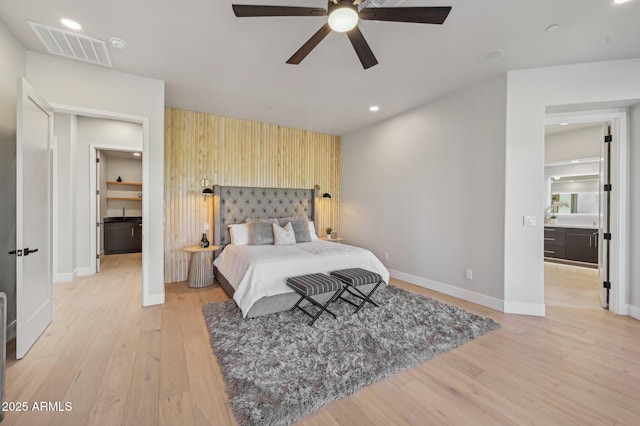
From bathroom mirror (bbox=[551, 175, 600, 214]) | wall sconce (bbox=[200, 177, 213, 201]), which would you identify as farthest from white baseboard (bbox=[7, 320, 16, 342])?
bathroom mirror (bbox=[551, 175, 600, 214])

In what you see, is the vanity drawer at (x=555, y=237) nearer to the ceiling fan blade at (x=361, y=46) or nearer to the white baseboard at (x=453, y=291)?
the white baseboard at (x=453, y=291)

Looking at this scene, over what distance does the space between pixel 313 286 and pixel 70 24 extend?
3272 millimetres

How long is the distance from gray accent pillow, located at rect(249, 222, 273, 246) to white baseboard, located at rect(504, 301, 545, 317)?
3.32 meters

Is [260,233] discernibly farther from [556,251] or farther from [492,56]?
[556,251]

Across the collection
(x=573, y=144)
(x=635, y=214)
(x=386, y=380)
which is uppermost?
(x=573, y=144)

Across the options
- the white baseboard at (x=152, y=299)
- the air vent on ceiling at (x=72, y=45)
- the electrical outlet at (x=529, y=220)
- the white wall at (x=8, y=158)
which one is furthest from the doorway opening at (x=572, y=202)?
the white wall at (x=8, y=158)

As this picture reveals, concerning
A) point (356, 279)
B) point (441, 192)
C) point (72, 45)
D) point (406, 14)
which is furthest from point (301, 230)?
point (72, 45)

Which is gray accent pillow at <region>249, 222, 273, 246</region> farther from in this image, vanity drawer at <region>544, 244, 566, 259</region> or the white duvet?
vanity drawer at <region>544, 244, 566, 259</region>

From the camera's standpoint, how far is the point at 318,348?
7.64ft

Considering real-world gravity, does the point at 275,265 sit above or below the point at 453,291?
above

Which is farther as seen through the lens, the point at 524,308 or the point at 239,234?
the point at 239,234

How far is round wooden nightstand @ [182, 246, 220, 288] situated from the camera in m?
4.12

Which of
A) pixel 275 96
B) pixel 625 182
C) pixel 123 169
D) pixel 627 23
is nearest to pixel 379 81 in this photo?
pixel 275 96

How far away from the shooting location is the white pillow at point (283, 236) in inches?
169
